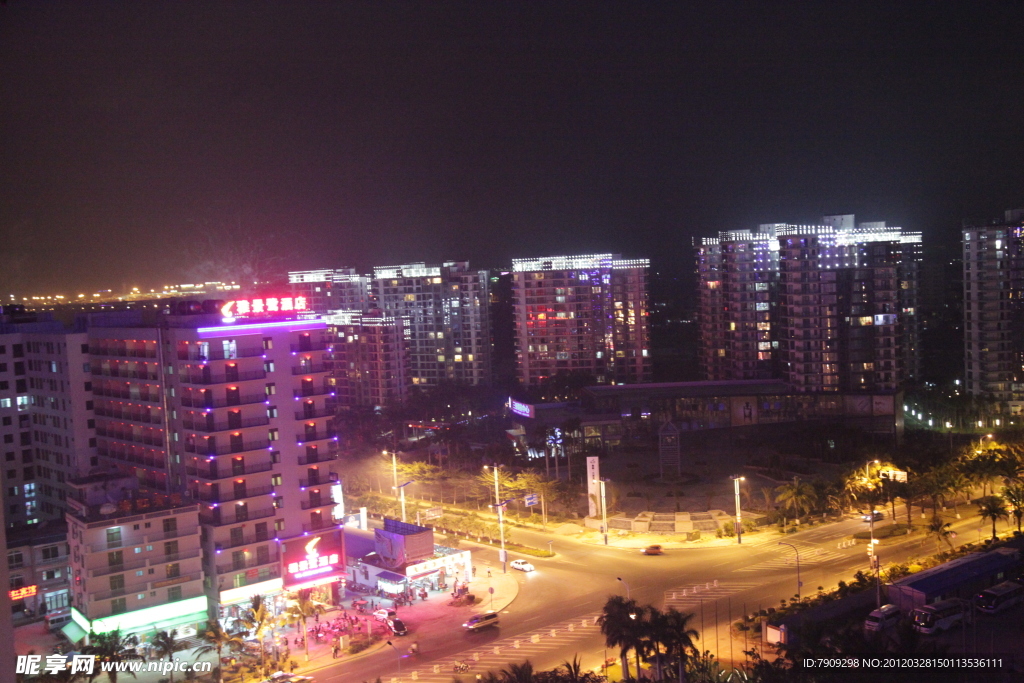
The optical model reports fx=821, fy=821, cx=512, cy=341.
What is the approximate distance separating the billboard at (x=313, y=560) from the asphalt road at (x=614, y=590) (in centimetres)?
254

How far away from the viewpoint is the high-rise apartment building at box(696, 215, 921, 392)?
2609cm

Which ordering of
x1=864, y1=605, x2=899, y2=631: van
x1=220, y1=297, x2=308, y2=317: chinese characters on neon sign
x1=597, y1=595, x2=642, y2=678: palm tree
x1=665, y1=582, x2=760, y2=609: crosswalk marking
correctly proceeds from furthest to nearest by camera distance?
x1=220, y1=297, x2=308, y2=317: chinese characters on neon sign
x1=665, y1=582, x2=760, y2=609: crosswalk marking
x1=864, y1=605, x2=899, y2=631: van
x1=597, y1=595, x2=642, y2=678: palm tree

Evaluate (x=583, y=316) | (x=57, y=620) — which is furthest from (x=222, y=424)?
(x=583, y=316)

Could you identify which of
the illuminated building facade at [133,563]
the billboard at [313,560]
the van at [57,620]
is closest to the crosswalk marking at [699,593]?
the billboard at [313,560]

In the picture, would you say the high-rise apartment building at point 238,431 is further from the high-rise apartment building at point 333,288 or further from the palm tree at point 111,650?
the high-rise apartment building at point 333,288

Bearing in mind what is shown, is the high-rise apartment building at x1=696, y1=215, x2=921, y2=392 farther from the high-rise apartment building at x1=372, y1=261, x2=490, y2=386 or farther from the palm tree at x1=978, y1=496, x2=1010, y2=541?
the palm tree at x1=978, y1=496, x2=1010, y2=541

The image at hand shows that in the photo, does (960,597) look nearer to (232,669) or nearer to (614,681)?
(614,681)

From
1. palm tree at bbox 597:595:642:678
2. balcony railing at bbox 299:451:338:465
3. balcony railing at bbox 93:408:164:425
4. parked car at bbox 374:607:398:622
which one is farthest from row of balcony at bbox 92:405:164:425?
palm tree at bbox 597:595:642:678

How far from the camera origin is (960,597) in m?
10.9

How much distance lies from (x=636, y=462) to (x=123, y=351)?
13.3m

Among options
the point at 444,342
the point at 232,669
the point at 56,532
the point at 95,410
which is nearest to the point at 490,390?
the point at 444,342

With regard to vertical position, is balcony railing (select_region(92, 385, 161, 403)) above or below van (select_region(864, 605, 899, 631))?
above

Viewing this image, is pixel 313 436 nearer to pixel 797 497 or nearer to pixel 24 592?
pixel 24 592

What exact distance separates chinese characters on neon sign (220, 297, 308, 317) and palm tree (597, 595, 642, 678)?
324 inches
